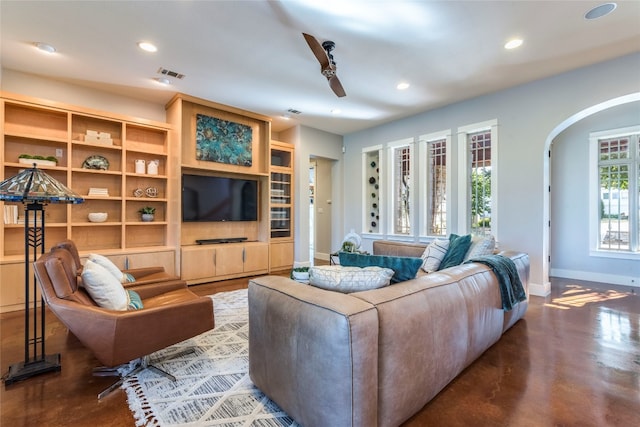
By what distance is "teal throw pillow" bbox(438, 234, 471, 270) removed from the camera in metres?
3.15

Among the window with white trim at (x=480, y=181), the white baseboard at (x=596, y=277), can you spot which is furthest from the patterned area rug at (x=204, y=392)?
the white baseboard at (x=596, y=277)

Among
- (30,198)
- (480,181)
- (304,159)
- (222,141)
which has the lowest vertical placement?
(30,198)

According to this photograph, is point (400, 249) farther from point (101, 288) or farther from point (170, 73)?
point (170, 73)

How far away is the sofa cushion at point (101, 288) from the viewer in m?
1.94

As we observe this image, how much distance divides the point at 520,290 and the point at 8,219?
5801mm

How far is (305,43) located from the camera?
3.08 meters

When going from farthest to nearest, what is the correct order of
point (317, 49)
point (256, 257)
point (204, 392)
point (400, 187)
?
point (400, 187) < point (256, 257) < point (317, 49) < point (204, 392)

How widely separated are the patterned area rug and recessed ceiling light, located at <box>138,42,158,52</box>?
3.10m

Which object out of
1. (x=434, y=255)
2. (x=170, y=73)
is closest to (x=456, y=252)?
(x=434, y=255)

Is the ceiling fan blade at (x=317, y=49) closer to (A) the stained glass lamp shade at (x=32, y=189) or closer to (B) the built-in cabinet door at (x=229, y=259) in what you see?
(A) the stained glass lamp shade at (x=32, y=189)

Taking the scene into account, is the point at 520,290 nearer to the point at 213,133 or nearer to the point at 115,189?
the point at 213,133

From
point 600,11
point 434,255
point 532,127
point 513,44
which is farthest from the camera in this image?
point 532,127

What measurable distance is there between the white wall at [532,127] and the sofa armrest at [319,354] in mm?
3972

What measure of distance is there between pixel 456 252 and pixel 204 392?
8.90 ft
